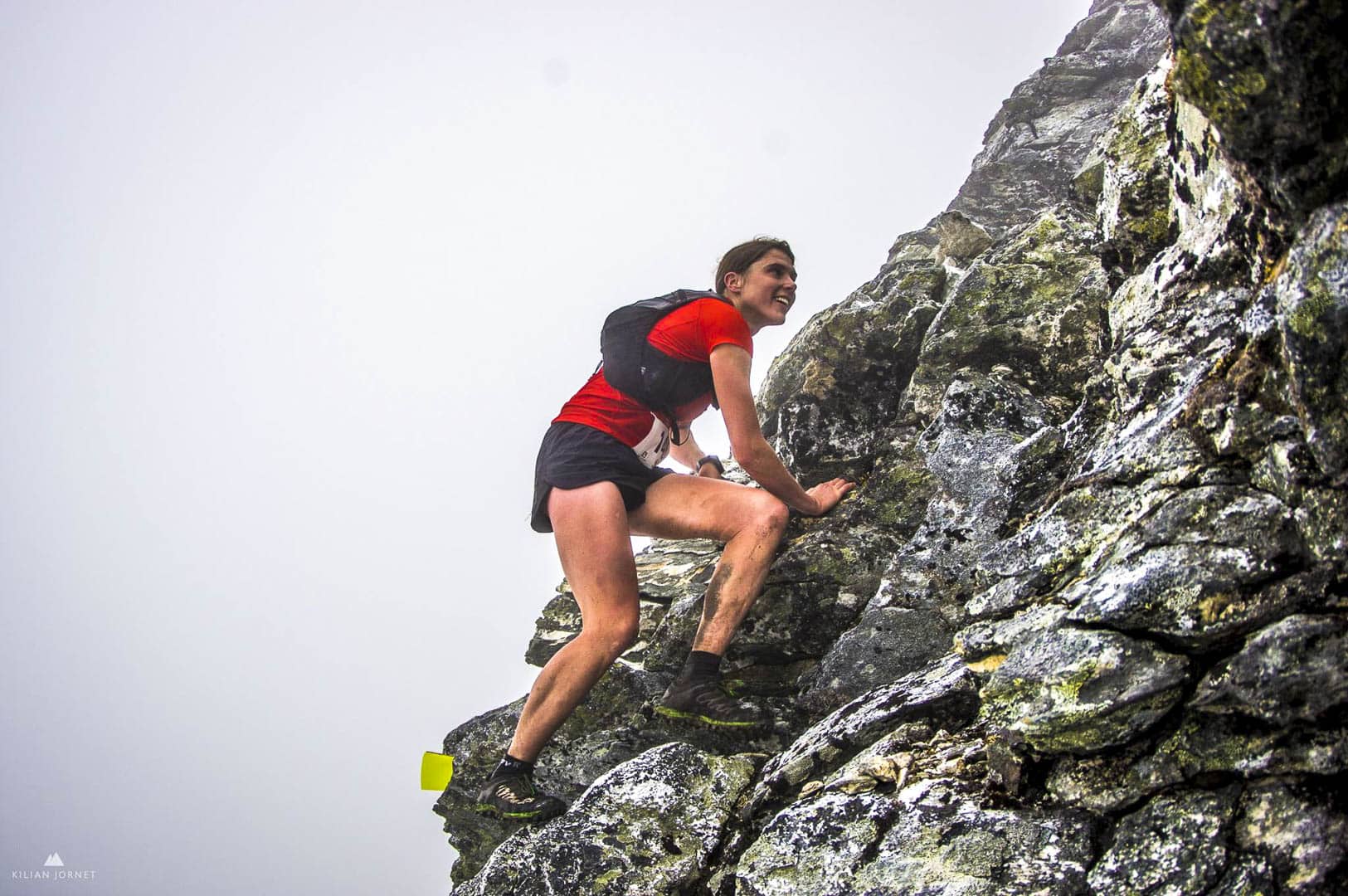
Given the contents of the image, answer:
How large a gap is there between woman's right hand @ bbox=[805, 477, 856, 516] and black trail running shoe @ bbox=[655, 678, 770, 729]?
1.98 meters

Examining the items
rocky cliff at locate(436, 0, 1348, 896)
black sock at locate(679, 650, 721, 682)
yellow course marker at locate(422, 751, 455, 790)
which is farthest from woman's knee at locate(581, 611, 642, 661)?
yellow course marker at locate(422, 751, 455, 790)

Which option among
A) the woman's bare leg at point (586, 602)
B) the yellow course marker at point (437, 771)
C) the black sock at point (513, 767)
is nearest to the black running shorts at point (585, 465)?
the woman's bare leg at point (586, 602)

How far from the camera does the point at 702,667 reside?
713cm

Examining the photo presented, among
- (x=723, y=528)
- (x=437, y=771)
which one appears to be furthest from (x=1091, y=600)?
(x=437, y=771)

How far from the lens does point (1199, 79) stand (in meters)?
3.37

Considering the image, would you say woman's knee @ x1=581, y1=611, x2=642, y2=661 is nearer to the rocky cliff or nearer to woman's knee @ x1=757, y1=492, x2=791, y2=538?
the rocky cliff

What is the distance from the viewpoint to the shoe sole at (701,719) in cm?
685

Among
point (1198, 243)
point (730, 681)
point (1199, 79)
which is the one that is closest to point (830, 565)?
point (730, 681)

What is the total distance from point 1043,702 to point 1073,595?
2.07ft

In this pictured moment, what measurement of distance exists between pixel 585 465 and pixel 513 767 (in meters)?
2.72

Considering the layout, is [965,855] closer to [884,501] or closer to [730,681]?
[730,681]

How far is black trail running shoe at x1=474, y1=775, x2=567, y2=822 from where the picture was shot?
6918 millimetres

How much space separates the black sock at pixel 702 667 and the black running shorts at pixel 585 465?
1513 millimetres

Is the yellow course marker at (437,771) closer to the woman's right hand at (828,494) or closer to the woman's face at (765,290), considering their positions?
the woman's right hand at (828,494)
